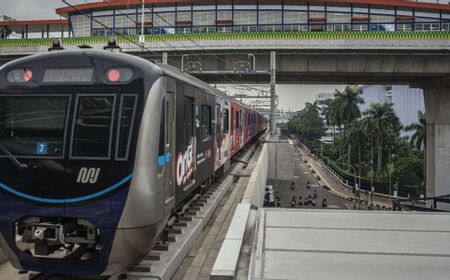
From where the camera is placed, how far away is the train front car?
195 inches

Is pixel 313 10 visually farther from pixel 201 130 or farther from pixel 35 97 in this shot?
pixel 35 97

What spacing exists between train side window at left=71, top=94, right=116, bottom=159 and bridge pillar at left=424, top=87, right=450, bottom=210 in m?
27.8

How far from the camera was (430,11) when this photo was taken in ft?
143

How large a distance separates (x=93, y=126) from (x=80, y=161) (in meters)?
0.44

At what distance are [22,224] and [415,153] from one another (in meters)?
63.3

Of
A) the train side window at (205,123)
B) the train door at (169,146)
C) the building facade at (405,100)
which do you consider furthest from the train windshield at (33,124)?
the building facade at (405,100)

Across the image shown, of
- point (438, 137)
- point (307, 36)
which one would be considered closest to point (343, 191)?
point (438, 137)

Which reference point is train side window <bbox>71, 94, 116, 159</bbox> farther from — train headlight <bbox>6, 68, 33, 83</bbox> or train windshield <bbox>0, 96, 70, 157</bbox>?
train headlight <bbox>6, 68, 33, 83</bbox>

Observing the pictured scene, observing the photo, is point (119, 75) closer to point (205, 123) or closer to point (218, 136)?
point (205, 123)

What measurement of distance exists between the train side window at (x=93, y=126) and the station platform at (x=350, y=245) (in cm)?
224

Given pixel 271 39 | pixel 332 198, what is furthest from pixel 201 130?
pixel 332 198

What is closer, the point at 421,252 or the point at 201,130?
Result: the point at 421,252

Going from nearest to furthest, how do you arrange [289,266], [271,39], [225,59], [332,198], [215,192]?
[289,266]
[215,192]
[271,39]
[225,59]
[332,198]

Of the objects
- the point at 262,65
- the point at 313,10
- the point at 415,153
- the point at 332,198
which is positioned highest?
the point at 313,10
